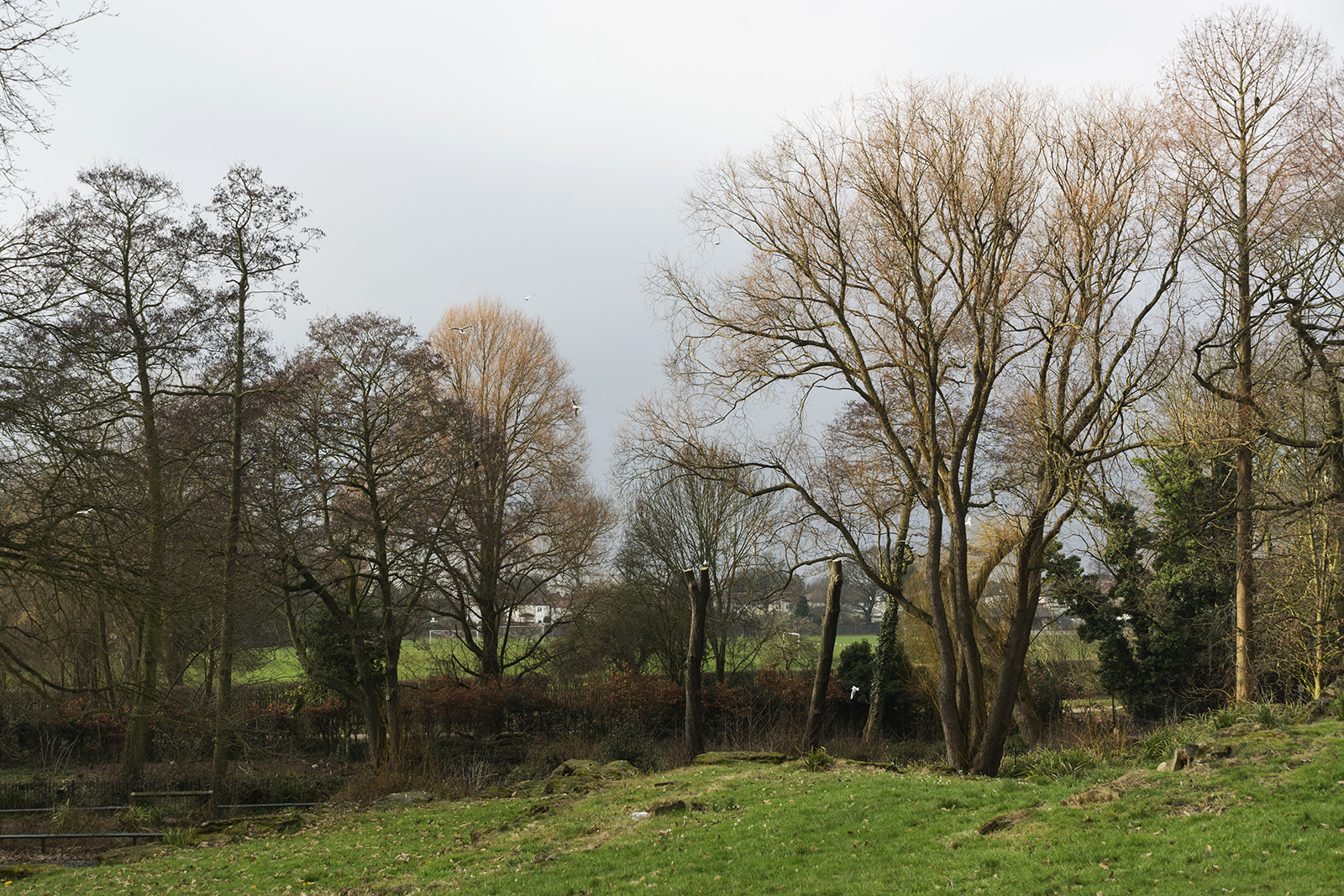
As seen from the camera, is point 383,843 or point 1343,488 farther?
point 1343,488

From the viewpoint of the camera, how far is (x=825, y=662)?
1595 cm

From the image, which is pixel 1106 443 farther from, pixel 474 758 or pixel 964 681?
pixel 474 758

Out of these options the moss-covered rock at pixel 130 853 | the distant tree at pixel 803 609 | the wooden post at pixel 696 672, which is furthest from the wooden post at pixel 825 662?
the distant tree at pixel 803 609

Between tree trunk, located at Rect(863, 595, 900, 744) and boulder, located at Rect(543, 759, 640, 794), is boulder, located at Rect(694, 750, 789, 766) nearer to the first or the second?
A: boulder, located at Rect(543, 759, 640, 794)

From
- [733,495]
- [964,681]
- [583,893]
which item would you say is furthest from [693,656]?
[733,495]

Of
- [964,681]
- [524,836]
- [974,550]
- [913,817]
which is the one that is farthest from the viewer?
[974,550]

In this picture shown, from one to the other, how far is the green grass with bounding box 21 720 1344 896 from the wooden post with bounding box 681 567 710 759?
3.96 meters

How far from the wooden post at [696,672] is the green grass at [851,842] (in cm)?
396

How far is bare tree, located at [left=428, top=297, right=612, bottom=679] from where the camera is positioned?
22734 mm

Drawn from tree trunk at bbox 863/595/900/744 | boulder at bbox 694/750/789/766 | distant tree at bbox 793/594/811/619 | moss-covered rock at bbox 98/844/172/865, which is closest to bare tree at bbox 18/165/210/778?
moss-covered rock at bbox 98/844/172/865

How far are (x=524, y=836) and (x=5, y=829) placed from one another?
8847 millimetres

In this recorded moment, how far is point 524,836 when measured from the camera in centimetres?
1026

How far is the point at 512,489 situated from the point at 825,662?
11281 millimetres

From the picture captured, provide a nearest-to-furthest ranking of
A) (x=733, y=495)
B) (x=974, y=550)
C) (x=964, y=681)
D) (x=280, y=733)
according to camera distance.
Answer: (x=964, y=681), (x=974, y=550), (x=280, y=733), (x=733, y=495)
